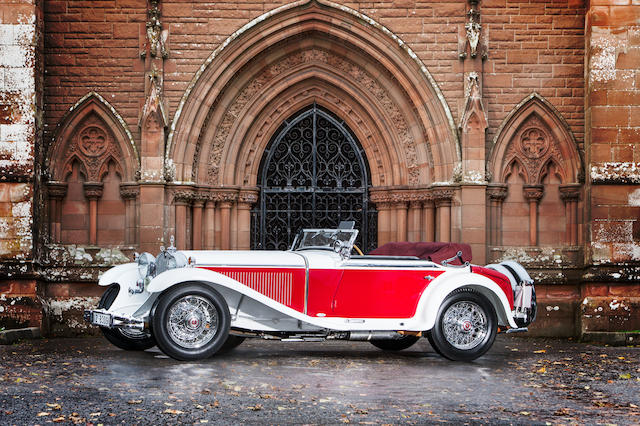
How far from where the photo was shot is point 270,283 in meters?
9.71

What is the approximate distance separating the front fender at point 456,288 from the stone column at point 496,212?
190 inches

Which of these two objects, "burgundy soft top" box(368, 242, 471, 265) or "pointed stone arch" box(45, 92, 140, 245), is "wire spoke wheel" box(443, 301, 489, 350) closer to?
"burgundy soft top" box(368, 242, 471, 265)

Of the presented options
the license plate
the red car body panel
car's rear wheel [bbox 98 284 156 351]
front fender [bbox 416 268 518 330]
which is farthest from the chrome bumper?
the red car body panel

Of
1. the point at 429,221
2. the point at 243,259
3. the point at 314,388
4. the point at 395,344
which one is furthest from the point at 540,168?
the point at 314,388

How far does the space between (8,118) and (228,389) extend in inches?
309

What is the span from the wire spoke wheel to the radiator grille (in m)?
1.76

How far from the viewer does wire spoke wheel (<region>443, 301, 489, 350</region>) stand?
9.90 meters

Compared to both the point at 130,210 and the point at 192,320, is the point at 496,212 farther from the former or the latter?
the point at 192,320

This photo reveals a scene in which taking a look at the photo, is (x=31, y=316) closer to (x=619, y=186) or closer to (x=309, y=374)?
(x=309, y=374)

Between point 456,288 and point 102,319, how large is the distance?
3.82m

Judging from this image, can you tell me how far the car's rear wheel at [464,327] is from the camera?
983 cm

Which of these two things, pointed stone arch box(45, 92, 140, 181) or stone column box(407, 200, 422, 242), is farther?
stone column box(407, 200, 422, 242)

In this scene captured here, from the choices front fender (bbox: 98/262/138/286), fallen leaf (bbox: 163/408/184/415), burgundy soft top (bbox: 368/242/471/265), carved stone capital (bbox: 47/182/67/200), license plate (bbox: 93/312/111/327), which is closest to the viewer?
fallen leaf (bbox: 163/408/184/415)

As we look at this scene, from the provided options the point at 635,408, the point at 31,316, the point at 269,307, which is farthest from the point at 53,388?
the point at 31,316
